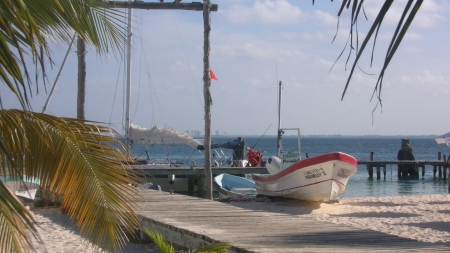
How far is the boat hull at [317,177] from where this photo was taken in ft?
47.7

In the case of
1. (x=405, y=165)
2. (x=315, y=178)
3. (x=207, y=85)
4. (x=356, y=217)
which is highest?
(x=207, y=85)

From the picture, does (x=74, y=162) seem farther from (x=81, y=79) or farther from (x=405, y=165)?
(x=405, y=165)

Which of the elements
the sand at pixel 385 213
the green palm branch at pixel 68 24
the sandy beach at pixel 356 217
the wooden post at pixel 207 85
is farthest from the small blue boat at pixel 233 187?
the green palm branch at pixel 68 24

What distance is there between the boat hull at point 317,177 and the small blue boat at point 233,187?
195 cm

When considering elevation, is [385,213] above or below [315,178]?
below

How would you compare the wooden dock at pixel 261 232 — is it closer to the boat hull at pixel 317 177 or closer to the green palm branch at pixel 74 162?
the green palm branch at pixel 74 162

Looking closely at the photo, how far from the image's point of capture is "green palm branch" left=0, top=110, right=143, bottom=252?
3.54 m

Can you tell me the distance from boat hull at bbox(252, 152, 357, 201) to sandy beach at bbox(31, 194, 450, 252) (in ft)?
1.55

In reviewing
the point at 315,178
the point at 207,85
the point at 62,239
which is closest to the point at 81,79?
the point at 207,85

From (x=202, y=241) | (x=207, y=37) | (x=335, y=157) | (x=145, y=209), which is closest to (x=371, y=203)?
(x=335, y=157)

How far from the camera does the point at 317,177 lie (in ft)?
48.4

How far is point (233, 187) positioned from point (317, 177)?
19.1 feet

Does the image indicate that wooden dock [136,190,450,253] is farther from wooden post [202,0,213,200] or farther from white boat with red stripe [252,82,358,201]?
white boat with red stripe [252,82,358,201]

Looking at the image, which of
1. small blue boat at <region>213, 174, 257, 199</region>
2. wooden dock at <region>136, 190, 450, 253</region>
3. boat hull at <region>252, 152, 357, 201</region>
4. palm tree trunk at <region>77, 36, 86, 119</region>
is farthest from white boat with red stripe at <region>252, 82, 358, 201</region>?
palm tree trunk at <region>77, 36, 86, 119</region>
